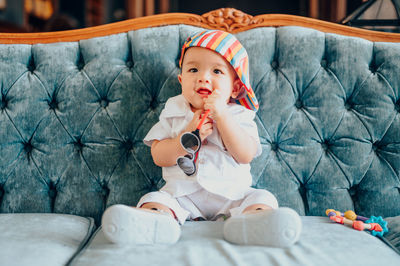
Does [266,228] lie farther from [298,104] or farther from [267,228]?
[298,104]

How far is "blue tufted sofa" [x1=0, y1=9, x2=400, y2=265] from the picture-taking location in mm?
1142

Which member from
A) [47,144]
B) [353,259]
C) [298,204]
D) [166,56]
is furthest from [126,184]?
[353,259]

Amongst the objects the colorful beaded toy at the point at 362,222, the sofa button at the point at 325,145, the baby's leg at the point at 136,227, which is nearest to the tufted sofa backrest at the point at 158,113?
the sofa button at the point at 325,145

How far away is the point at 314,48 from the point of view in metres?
1.20

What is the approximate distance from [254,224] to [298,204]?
395 millimetres

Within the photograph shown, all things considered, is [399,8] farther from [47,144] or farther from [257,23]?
[47,144]

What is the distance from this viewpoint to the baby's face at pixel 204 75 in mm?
1029

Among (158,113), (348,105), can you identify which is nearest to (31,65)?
(158,113)

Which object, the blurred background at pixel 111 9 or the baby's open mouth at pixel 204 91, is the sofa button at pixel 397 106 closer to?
the baby's open mouth at pixel 204 91

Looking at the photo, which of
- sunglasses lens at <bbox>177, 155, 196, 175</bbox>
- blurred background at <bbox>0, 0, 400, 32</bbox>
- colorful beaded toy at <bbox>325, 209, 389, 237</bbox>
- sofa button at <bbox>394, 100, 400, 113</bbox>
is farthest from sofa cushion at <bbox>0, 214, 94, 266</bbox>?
blurred background at <bbox>0, 0, 400, 32</bbox>

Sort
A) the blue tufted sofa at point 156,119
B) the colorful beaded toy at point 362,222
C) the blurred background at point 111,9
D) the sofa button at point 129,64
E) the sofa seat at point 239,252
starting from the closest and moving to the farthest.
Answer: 1. the sofa seat at point 239,252
2. the colorful beaded toy at point 362,222
3. the blue tufted sofa at point 156,119
4. the sofa button at point 129,64
5. the blurred background at point 111,9

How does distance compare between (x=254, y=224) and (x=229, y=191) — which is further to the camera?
(x=229, y=191)

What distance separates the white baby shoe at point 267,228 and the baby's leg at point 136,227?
14cm

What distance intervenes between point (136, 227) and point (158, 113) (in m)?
0.49
